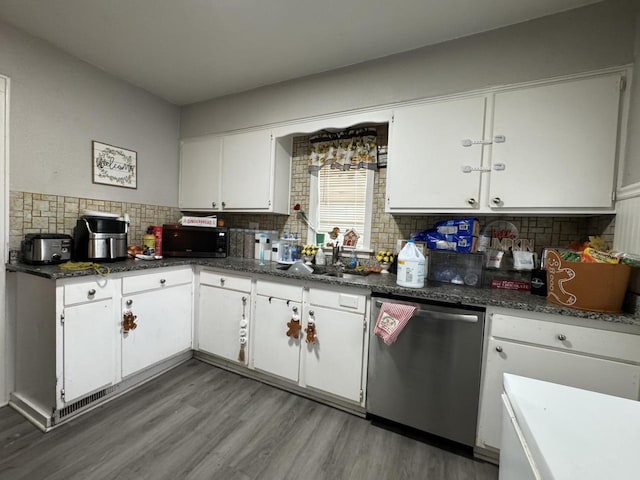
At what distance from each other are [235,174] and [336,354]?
72.5 inches

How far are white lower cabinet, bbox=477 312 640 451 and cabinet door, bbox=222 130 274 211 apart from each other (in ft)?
6.43

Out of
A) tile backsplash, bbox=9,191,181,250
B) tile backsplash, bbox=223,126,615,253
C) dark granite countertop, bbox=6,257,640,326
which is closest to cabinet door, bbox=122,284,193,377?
dark granite countertop, bbox=6,257,640,326

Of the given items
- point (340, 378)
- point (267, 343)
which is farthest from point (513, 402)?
point (267, 343)

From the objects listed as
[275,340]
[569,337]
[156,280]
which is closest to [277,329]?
[275,340]

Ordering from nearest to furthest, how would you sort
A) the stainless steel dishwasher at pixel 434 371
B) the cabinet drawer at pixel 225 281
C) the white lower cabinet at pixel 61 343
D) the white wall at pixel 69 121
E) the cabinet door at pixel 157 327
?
the stainless steel dishwasher at pixel 434 371 → the white lower cabinet at pixel 61 343 → the white wall at pixel 69 121 → the cabinet door at pixel 157 327 → the cabinet drawer at pixel 225 281

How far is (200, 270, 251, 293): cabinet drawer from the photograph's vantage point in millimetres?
2174

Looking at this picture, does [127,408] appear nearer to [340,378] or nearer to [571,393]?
[340,378]

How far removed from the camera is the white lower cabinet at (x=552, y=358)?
1.24 meters

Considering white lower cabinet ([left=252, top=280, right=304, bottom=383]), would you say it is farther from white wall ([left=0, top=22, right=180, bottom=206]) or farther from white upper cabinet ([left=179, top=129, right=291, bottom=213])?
white wall ([left=0, top=22, right=180, bottom=206])

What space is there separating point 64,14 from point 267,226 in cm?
197

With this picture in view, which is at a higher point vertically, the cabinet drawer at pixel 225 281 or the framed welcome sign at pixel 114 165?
the framed welcome sign at pixel 114 165

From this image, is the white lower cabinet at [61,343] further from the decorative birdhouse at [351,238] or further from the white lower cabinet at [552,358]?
the white lower cabinet at [552,358]

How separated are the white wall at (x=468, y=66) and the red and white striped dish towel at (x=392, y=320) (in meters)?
1.44

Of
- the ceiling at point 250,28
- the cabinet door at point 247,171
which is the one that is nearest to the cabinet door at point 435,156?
the ceiling at point 250,28
